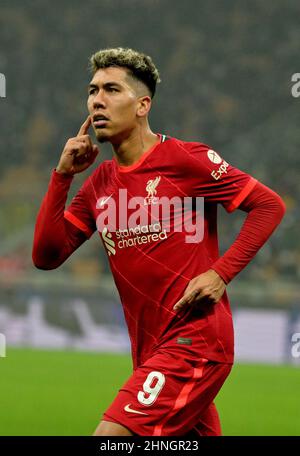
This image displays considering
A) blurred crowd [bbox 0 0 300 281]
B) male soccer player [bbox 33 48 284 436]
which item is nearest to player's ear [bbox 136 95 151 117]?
male soccer player [bbox 33 48 284 436]

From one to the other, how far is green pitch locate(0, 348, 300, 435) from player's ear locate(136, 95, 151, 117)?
12.8 feet

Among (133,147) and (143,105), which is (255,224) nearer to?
(133,147)

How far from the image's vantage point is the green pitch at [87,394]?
862 centimetres

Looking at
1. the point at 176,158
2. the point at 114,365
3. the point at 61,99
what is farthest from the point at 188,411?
the point at 61,99

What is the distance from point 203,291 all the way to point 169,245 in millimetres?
302

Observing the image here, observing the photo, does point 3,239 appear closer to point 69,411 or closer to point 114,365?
point 114,365

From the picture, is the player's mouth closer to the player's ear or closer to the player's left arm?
the player's ear

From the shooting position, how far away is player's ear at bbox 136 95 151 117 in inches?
185

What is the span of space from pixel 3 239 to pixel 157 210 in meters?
17.9

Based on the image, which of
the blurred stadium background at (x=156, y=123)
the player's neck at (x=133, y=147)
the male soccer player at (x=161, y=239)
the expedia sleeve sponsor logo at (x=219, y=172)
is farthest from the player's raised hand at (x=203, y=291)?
the blurred stadium background at (x=156, y=123)

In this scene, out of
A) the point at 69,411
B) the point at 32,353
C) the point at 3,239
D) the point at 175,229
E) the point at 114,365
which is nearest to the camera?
the point at 175,229

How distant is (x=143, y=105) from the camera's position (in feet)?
15.5

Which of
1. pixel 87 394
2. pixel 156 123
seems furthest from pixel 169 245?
pixel 156 123
